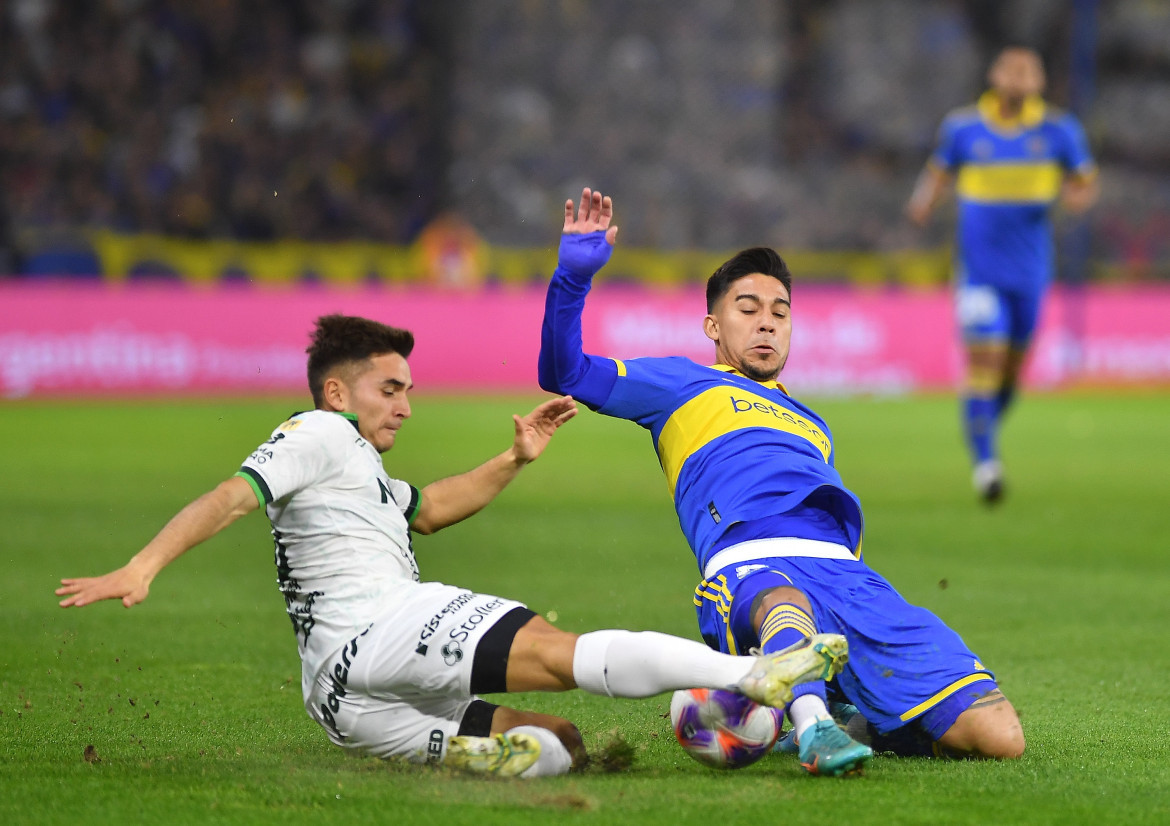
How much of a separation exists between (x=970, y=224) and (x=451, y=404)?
7.68 m

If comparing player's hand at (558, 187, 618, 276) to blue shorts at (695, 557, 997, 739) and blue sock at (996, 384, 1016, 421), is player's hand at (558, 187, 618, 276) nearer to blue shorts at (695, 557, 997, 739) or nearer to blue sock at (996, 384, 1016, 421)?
blue shorts at (695, 557, 997, 739)

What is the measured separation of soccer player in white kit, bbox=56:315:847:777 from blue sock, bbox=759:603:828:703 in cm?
17

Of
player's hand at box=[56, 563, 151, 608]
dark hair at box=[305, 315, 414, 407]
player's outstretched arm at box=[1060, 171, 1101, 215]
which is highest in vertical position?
player's outstretched arm at box=[1060, 171, 1101, 215]

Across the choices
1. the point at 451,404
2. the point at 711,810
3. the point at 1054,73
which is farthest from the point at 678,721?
the point at 1054,73

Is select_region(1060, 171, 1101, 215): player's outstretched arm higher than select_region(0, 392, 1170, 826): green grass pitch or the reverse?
higher

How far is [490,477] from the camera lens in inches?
170

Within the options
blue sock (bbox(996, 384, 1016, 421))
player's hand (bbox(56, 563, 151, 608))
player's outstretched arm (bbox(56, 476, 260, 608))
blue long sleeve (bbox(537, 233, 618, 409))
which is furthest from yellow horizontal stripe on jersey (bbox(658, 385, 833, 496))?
blue sock (bbox(996, 384, 1016, 421))

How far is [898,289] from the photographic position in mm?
19750

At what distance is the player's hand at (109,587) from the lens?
3176 mm

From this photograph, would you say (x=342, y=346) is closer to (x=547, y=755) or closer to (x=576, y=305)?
(x=576, y=305)

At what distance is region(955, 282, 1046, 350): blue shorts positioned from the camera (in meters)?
10.9

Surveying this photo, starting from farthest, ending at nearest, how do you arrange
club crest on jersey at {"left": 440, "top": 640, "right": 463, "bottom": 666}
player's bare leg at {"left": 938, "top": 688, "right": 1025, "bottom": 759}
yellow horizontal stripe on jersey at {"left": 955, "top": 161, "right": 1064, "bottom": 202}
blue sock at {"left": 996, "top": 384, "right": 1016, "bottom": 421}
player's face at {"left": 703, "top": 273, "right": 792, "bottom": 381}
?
yellow horizontal stripe on jersey at {"left": 955, "top": 161, "right": 1064, "bottom": 202}
blue sock at {"left": 996, "top": 384, "right": 1016, "bottom": 421}
player's face at {"left": 703, "top": 273, "right": 792, "bottom": 381}
player's bare leg at {"left": 938, "top": 688, "right": 1025, "bottom": 759}
club crest on jersey at {"left": 440, "top": 640, "right": 463, "bottom": 666}

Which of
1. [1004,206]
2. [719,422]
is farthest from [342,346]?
[1004,206]

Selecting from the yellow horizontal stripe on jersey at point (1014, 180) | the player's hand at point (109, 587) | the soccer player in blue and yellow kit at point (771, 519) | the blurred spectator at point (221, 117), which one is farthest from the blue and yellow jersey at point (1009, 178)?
the blurred spectator at point (221, 117)
